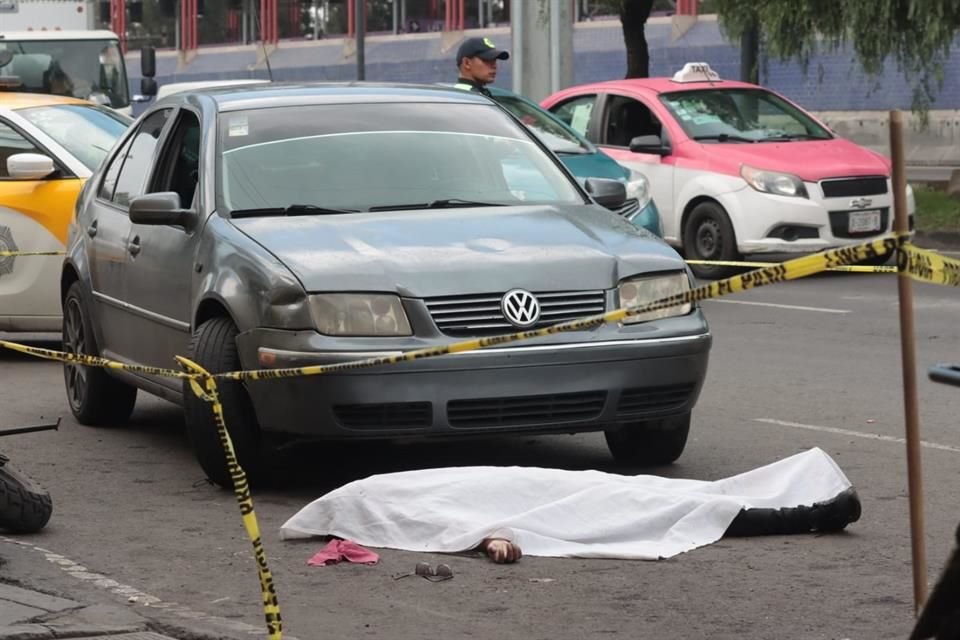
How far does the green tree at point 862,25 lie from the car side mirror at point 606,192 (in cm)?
1248

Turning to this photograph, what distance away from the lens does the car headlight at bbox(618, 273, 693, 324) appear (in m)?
7.73

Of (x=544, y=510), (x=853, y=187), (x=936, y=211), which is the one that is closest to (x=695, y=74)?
(x=853, y=187)

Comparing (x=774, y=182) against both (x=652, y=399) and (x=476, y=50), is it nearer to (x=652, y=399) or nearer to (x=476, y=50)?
(x=476, y=50)

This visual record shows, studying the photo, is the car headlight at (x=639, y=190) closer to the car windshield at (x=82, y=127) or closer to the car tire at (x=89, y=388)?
the car windshield at (x=82, y=127)

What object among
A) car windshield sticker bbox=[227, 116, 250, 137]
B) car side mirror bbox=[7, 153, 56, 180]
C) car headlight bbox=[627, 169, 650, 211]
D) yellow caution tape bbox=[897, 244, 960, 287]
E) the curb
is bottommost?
the curb

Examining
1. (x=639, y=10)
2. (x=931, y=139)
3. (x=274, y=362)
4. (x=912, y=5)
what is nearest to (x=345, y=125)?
(x=274, y=362)

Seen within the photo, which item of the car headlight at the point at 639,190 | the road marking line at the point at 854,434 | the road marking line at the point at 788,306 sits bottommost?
the road marking line at the point at 788,306

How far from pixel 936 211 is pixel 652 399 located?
15.4 m

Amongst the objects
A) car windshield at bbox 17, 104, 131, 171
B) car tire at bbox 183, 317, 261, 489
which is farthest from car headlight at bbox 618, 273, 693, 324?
car windshield at bbox 17, 104, 131, 171

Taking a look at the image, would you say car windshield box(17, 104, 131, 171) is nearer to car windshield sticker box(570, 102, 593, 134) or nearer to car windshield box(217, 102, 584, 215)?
car windshield box(217, 102, 584, 215)

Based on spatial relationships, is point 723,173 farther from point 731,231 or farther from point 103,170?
point 103,170

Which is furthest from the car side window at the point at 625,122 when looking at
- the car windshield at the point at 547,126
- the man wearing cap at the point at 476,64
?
the man wearing cap at the point at 476,64

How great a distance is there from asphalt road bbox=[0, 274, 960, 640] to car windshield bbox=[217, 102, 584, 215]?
1070mm

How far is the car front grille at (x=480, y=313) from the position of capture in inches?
293
